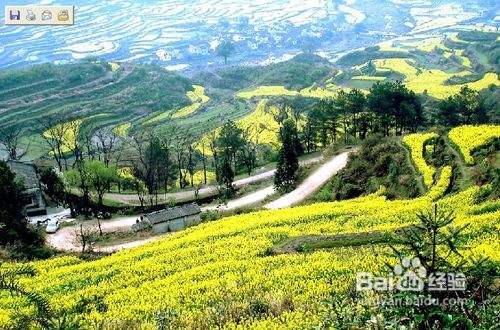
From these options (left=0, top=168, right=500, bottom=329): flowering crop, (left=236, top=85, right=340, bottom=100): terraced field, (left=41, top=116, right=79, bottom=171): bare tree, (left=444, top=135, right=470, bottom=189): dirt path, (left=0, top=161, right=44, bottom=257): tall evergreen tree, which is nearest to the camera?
(left=0, top=168, right=500, bottom=329): flowering crop

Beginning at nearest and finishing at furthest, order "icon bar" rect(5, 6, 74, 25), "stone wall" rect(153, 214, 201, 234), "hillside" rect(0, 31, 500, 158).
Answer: "icon bar" rect(5, 6, 74, 25), "stone wall" rect(153, 214, 201, 234), "hillside" rect(0, 31, 500, 158)

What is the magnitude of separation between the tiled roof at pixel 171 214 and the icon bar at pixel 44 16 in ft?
66.4

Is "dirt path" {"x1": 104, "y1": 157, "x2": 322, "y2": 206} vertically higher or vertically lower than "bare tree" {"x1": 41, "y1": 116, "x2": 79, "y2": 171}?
lower

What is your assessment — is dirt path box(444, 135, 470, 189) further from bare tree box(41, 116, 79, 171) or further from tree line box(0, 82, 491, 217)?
bare tree box(41, 116, 79, 171)

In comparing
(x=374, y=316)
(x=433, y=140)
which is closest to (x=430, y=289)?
(x=374, y=316)

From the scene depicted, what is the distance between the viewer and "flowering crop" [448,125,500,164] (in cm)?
4663

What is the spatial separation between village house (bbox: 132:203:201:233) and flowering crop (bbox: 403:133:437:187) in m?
21.0

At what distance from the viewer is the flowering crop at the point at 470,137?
4663cm

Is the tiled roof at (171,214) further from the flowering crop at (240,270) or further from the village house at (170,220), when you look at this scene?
the flowering crop at (240,270)

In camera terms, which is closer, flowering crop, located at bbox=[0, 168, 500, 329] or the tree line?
flowering crop, located at bbox=[0, 168, 500, 329]

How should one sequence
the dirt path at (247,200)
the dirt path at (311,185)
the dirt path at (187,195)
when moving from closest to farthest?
the dirt path at (311,185), the dirt path at (247,200), the dirt path at (187,195)

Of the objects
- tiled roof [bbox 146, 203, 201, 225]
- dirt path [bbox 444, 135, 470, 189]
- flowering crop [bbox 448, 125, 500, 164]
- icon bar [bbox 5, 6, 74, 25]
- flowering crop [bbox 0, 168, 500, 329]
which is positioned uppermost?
icon bar [bbox 5, 6, 74, 25]

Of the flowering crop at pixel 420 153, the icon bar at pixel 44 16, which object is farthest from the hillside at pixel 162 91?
the icon bar at pixel 44 16

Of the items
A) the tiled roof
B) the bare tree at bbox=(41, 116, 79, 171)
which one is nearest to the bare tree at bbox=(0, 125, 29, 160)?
the bare tree at bbox=(41, 116, 79, 171)
